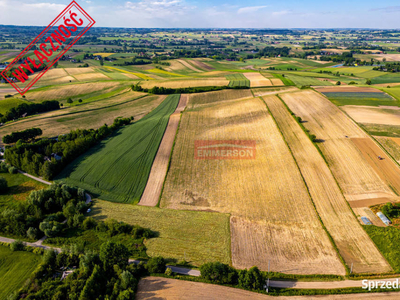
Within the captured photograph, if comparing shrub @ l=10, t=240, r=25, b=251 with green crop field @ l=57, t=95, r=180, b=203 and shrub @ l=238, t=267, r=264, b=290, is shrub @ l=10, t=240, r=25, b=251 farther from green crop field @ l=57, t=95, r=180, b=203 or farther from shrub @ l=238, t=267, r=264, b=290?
shrub @ l=238, t=267, r=264, b=290

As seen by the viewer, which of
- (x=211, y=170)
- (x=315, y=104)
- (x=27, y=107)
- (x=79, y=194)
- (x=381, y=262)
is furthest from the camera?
(x=27, y=107)

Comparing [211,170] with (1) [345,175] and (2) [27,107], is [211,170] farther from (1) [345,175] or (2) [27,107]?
(2) [27,107]

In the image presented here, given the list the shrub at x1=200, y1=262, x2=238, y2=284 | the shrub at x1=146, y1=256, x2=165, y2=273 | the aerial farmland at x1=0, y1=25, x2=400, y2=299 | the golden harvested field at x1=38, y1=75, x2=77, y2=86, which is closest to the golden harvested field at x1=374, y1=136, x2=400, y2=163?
the aerial farmland at x1=0, y1=25, x2=400, y2=299

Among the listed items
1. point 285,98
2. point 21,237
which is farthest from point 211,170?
point 285,98

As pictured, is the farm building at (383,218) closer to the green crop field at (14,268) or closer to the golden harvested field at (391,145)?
the golden harvested field at (391,145)

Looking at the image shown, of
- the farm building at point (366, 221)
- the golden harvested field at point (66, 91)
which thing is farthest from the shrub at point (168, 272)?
the golden harvested field at point (66, 91)

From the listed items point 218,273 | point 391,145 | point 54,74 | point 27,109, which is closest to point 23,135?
point 27,109
